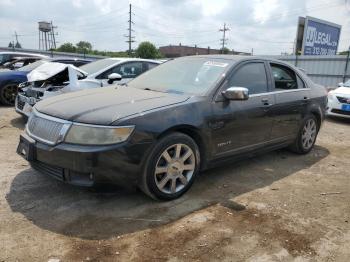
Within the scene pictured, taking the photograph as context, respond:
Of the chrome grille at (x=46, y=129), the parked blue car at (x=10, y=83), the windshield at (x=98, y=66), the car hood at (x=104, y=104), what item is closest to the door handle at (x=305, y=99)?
the car hood at (x=104, y=104)

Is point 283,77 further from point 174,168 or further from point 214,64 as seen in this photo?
point 174,168

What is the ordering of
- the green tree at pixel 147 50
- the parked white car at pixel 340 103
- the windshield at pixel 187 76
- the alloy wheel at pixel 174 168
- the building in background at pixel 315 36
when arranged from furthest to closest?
the green tree at pixel 147 50 → the building in background at pixel 315 36 → the parked white car at pixel 340 103 → the windshield at pixel 187 76 → the alloy wheel at pixel 174 168

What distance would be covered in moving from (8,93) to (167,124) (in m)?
6.79

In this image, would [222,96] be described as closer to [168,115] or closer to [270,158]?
[168,115]

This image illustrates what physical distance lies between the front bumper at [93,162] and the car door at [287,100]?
2332 mm

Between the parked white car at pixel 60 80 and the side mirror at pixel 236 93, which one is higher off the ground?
the side mirror at pixel 236 93

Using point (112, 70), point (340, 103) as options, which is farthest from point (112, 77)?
point (340, 103)

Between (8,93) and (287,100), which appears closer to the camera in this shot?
(287,100)

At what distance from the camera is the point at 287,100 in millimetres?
5176

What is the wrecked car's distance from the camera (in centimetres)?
672

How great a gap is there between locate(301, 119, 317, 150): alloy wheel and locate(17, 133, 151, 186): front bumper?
3278mm

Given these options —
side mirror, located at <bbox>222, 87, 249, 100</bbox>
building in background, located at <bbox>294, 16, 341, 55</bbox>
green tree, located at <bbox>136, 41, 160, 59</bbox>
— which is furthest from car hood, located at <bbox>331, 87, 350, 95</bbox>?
green tree, located at <bbox>136, 41, 160, 59</bbox>

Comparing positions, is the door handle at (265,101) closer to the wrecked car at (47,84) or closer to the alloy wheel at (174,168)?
the alloy wheel at (174,168)

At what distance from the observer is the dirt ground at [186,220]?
9.53 ft
